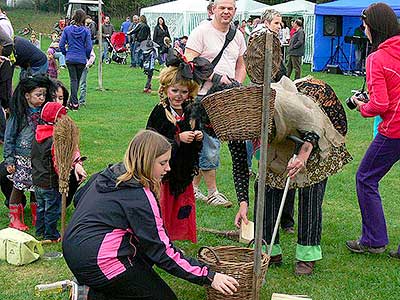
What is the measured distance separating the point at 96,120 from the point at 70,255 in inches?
290

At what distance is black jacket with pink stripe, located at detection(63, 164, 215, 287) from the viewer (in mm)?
3287

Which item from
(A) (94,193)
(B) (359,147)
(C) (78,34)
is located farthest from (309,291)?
(C) (78,34)

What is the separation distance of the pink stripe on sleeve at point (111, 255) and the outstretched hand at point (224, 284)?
49 centimetres

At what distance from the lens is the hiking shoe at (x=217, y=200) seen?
19.9 ft

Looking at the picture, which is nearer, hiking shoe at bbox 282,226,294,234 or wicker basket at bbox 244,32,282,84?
wicker basket at bbox 244,32,282,84

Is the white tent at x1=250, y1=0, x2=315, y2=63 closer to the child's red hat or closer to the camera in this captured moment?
the camera

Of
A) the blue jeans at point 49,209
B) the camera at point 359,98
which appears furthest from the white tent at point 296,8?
the blue jeans at point 49,209

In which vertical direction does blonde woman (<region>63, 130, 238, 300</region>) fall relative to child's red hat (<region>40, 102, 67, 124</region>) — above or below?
below

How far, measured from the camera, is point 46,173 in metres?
4.84

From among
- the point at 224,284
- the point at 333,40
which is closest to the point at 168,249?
the point at 224,284

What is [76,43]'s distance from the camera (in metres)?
11.5

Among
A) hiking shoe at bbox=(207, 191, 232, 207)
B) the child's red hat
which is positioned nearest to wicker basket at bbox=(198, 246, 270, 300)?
the child's red hat

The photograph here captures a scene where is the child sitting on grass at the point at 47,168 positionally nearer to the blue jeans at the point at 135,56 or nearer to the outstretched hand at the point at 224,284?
the outstretched hand at the point at 224,284

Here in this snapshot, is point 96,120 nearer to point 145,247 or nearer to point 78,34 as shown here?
point 78,34
